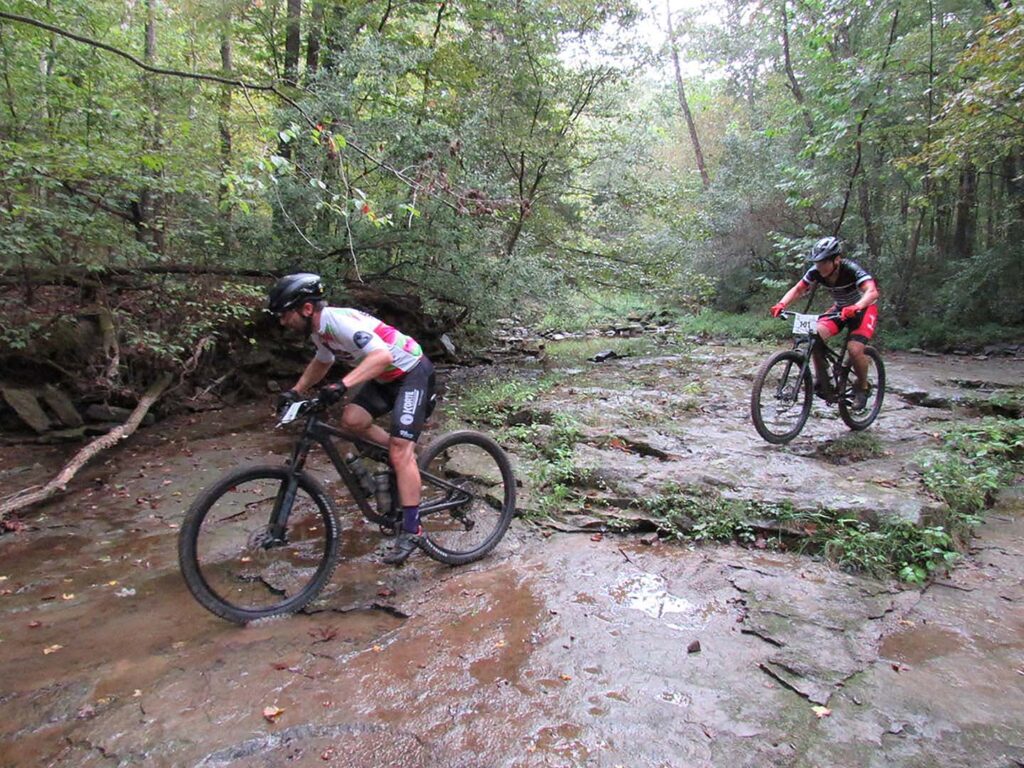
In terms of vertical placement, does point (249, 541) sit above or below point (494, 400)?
below

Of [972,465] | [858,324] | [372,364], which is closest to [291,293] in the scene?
[372,364]

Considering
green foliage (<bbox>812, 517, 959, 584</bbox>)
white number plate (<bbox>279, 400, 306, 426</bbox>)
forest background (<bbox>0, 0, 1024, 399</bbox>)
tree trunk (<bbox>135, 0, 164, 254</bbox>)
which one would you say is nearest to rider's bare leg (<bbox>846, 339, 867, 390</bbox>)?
green foliage (<bbox>812, 517, 959, 584</bbox>)

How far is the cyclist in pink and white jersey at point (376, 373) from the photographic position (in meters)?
3.30

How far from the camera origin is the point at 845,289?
5.80 metres

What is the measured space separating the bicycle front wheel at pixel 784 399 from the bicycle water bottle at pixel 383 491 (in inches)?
141

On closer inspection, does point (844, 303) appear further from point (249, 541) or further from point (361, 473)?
point (249, 541)

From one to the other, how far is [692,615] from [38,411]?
7618 millimetres

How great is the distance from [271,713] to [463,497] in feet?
6.36

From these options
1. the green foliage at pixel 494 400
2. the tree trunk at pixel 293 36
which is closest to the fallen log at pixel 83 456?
the green foliage at pixel 494 400

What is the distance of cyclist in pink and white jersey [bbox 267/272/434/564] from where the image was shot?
3299mm

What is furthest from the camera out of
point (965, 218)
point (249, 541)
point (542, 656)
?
point (965, 218)

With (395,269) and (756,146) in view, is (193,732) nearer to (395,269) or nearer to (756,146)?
(395,269)

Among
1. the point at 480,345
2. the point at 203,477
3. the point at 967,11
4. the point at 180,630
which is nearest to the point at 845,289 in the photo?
the point at 180,630

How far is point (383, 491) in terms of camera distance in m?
3.69
